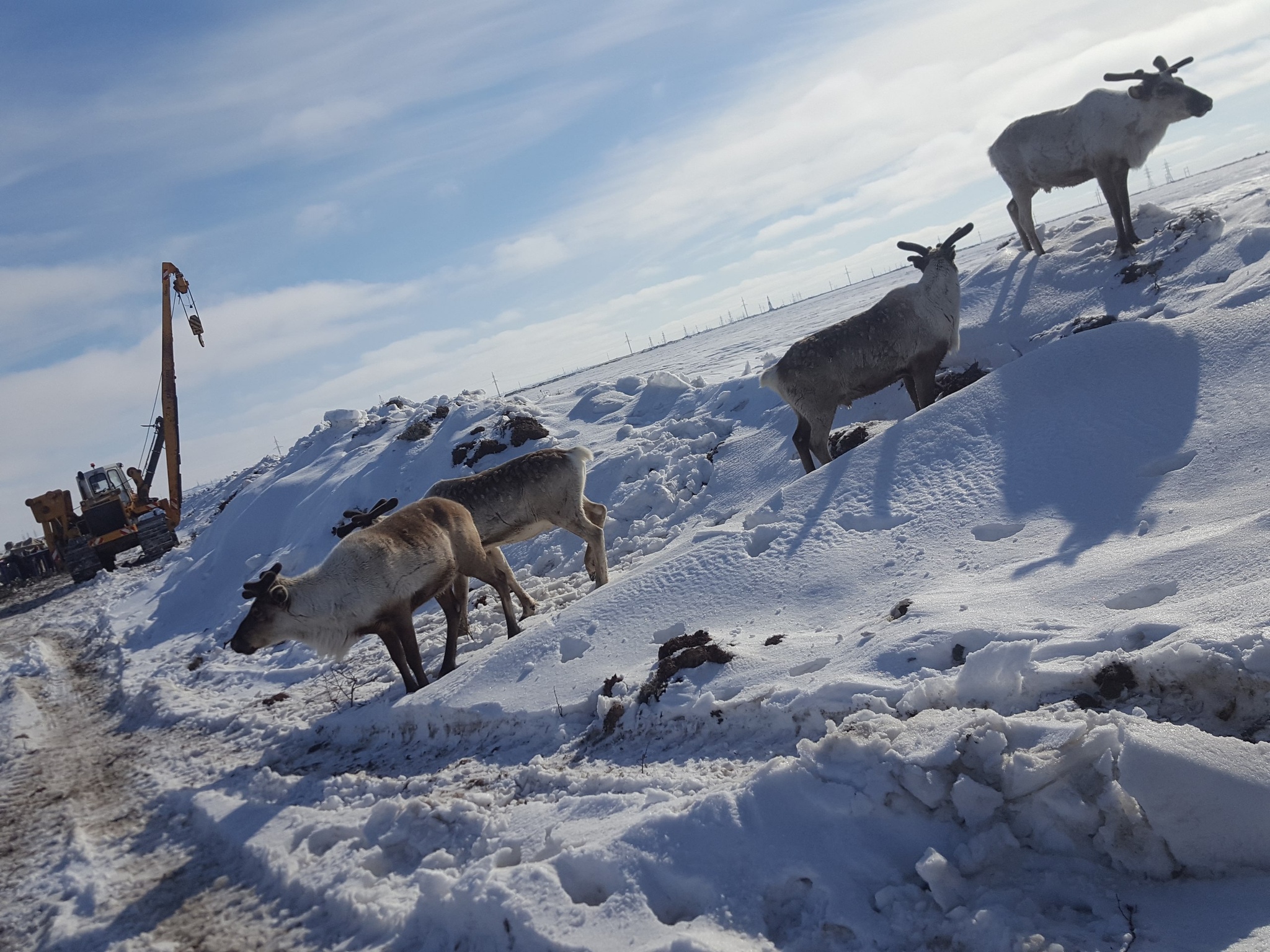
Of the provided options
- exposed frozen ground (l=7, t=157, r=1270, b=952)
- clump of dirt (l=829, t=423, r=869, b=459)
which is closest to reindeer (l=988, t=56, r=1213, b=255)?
exposed frozen ground (l=7, t=157, r=1270, b=952)

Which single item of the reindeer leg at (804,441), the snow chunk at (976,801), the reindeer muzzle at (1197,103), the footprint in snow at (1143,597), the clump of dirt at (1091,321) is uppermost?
the reindeer muzzle at (1197,103)

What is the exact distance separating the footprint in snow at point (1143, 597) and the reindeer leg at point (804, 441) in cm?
492

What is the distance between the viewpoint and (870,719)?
13.0 feet

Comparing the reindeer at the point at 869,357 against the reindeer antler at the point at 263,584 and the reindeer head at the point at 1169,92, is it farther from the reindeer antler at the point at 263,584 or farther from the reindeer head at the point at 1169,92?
the reindeer antler at the point at 263,584

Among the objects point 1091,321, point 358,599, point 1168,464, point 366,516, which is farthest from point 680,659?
point 1091,321

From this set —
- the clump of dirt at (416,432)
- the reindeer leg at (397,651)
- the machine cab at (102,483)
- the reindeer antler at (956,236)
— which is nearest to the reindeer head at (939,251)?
the reindeer antler at (956,236)

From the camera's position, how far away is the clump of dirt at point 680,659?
5.29 meters

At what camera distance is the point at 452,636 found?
788 centimetres

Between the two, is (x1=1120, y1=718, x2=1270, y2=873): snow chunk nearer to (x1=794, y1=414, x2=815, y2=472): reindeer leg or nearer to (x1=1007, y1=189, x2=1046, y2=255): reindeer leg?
(x1=794, y1=414, x2=815, y2=472): reindeer leg

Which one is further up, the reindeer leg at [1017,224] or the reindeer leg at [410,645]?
the reindeer leg at [1017,224]

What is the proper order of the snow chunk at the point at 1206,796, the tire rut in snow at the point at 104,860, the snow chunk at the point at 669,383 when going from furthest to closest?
the snow chunk at the point at 669,383
the tire rut in snow at the point at 104,860
the snow chunk at the point at 1206,796

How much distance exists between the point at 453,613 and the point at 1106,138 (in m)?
10.3

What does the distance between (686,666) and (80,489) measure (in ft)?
101

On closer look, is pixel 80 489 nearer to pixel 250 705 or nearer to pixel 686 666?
pixel 250 705
